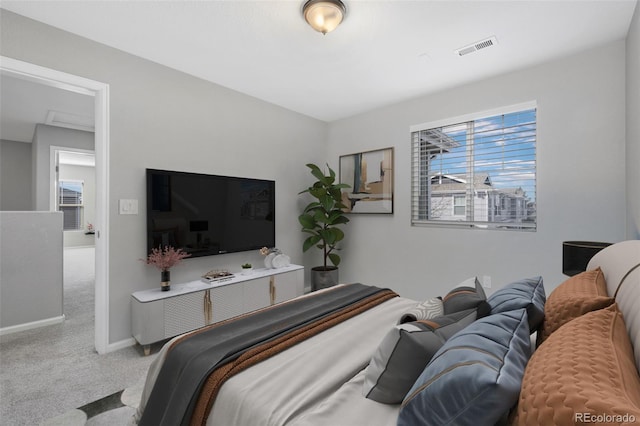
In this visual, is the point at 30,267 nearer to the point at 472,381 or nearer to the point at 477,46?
the point at 472,381

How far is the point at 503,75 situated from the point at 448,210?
1487 millimetres

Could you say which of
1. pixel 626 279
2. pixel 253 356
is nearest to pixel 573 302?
pixel 626 279

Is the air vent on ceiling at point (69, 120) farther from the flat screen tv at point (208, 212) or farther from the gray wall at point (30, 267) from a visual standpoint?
the flat screen tv at point (208, 212)

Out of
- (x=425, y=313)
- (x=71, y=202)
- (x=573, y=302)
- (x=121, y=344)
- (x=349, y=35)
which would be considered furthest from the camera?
(x=71, y=202)

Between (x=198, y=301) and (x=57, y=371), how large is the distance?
3.48ft

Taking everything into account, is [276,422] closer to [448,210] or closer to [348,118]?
[448,210]

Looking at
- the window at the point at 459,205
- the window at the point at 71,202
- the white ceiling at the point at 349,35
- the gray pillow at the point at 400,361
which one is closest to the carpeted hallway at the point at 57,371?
the gray pillow at the point at 400,361

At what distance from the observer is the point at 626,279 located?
109cm

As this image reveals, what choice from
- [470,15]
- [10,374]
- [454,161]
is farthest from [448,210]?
[10,374]

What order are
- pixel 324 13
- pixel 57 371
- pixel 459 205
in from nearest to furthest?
pixel 324 13 → pixel 57 371 → pixel 459 205

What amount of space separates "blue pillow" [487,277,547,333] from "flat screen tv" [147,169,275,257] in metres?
2.69

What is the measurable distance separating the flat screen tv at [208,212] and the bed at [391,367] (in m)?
1.65

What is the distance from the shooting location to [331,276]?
399 centimetres

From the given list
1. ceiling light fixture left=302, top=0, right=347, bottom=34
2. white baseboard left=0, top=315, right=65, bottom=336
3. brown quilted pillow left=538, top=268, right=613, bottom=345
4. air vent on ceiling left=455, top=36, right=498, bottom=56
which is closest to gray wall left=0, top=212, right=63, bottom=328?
white baseboard left=0, top=315, right=65, bottom=336
